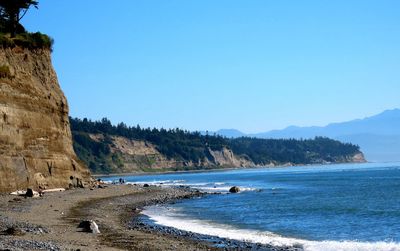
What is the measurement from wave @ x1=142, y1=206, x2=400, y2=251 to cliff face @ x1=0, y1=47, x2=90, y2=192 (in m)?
15.9

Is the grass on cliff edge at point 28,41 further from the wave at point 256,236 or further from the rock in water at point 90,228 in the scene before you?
the rock in water at point 90,228

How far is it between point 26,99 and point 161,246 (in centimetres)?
3491

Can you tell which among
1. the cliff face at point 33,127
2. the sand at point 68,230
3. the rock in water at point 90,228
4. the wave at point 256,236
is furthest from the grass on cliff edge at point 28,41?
the rock in water at point 90,228

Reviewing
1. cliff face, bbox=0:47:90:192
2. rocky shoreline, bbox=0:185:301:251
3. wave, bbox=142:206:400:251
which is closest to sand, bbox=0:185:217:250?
rocky shoreline, bbox=0:185:301:251

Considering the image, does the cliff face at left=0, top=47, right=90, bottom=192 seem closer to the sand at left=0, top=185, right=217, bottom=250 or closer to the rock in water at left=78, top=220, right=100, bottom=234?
the sand at left=0, top=185, right=217, bottom=250

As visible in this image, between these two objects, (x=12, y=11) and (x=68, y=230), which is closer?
(x=68, y=230)

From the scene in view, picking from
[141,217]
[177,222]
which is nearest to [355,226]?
[177,222]

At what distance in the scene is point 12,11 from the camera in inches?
2463

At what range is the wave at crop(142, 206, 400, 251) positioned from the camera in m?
25.8

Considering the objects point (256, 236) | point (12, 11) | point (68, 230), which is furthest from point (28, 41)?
point (256, 236)

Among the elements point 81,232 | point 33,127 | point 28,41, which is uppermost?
point 28,41

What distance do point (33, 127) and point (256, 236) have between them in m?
32.2

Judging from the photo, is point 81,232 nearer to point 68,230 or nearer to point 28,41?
point 68,230

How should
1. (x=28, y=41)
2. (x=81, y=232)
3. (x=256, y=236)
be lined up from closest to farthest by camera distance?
(x=81, y=232), (x=256, y=236), (x=28, y=41)
